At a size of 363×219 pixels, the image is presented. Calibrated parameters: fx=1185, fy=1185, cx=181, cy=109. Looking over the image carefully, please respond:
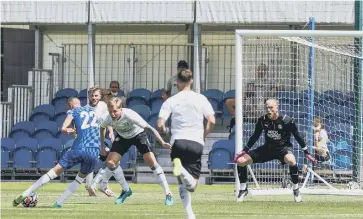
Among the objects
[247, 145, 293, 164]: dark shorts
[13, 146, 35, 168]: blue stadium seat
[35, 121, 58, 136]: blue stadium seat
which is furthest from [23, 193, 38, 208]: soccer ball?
[35, 121, 58, 136]: blue stadium seat

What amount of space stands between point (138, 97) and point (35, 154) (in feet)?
10.3

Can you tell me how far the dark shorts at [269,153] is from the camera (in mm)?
19797

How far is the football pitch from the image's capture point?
16016mm

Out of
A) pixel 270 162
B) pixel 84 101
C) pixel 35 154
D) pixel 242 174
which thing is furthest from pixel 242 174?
pixel 84 101

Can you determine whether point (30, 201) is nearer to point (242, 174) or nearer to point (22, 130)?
point (242, 174)

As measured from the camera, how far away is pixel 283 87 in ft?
80.7

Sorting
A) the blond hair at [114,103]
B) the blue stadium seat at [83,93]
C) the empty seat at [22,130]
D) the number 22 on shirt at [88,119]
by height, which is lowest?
the empty seat at [22,130]

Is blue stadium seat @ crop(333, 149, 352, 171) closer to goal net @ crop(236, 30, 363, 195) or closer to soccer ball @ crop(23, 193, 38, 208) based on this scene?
goal net @ crop(236, 30, 363, 195)

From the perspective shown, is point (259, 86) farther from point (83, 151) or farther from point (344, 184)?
point (83, 151)

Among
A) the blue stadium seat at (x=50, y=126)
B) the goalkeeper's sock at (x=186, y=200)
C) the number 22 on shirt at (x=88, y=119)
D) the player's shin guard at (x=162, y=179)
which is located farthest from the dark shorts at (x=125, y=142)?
the blue stadium seat at (x=50, y=126)

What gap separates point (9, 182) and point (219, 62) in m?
7.02

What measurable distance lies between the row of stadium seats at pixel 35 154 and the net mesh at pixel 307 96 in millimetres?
4382

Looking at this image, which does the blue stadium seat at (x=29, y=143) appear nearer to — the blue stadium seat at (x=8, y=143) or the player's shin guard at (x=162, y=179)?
the blue stadium seat at (x=8, y=143)

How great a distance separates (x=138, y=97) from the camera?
29.3m
